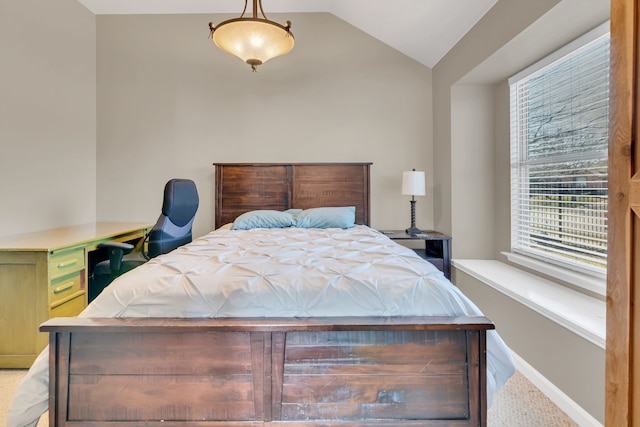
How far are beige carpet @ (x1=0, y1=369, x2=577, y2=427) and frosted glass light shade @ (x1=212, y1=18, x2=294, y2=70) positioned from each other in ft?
8.05

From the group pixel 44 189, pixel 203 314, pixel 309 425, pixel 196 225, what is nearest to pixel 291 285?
pixel 203 314

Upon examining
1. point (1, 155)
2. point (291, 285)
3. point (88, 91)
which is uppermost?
point (88, 91)

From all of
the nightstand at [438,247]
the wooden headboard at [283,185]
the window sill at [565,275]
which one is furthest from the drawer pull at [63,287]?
the window sill at [565,275]

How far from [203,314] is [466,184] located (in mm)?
2724

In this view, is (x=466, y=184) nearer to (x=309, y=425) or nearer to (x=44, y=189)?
(x=309, y=425)

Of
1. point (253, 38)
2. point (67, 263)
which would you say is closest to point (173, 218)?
point (67, 263)

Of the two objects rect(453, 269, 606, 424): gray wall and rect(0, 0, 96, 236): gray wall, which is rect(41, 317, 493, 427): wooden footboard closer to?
rect(453, 269, 606, 424): gray wall

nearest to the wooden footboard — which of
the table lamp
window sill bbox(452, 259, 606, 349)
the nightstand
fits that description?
window sill bbox(452, 259, 606, 349)

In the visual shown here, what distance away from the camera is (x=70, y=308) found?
90.7 inches

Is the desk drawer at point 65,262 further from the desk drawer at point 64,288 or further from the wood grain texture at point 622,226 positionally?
the wood grain texture at point 622,226

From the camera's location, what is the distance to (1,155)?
2.57 m

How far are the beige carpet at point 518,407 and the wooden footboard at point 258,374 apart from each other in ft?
2.19

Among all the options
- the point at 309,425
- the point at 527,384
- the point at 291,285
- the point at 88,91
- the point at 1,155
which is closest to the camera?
the point at 309,425

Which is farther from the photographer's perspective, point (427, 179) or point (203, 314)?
point (427, 179)
